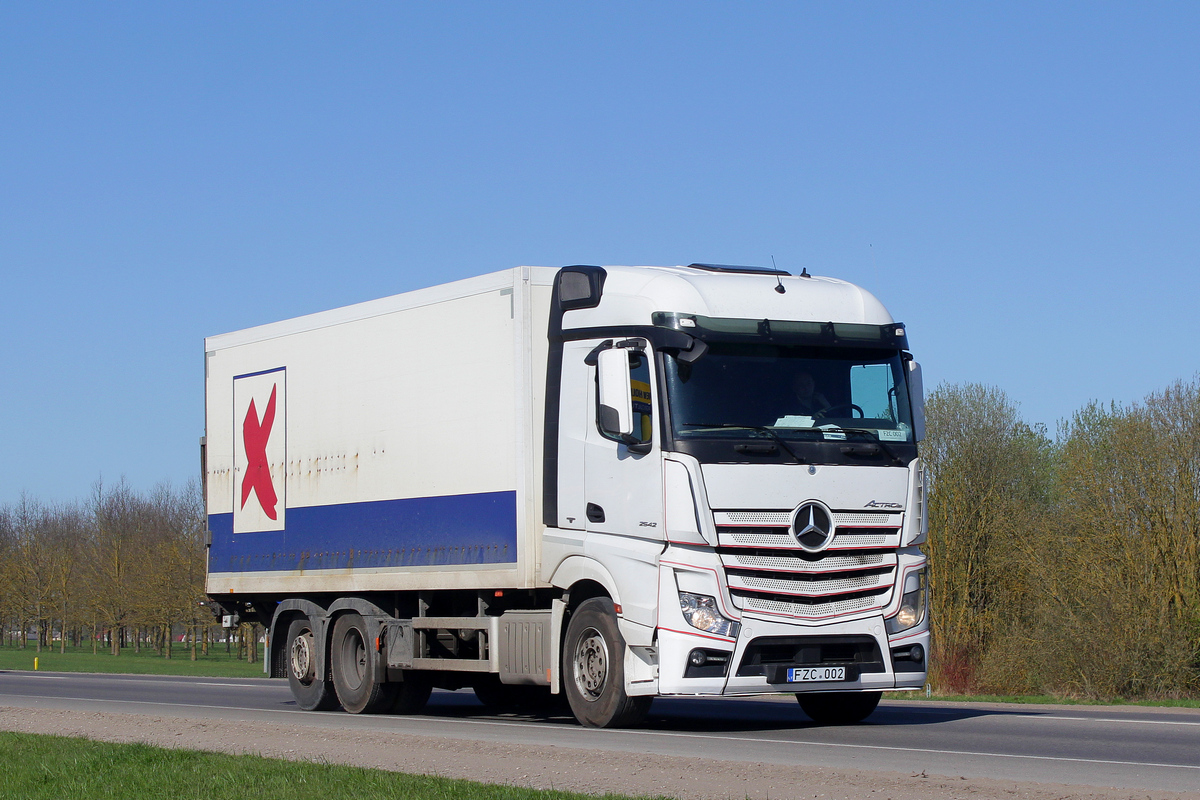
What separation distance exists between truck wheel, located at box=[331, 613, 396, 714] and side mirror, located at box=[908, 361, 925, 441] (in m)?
6.48

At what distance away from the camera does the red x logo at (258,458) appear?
17.0m

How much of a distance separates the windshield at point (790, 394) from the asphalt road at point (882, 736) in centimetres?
257

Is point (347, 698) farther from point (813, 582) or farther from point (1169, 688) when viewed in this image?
point (1169, 688)

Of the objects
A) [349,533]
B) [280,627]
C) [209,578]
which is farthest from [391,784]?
[209,578]

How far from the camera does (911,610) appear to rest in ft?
40.2

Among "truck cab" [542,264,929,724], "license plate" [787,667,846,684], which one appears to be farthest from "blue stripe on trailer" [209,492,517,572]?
"license plate" [787,667,846,684]

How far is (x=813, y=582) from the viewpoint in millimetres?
11766

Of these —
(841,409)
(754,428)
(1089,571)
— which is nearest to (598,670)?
(754,428)

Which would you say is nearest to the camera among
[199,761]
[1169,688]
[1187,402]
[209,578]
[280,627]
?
[199,761]

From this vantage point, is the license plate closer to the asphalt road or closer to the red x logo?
the asphalt road

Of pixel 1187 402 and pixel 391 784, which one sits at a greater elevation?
pixel 1187 402

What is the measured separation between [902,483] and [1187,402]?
21.8 meters

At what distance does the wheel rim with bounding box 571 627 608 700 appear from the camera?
12219 mm

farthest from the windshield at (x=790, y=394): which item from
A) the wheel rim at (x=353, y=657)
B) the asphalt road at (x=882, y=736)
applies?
the wheel rim at (x=353, y=657)
